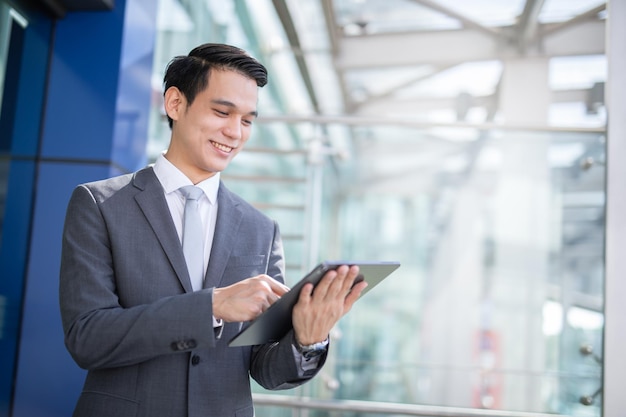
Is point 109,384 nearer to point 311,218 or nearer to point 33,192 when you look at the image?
point 33,192

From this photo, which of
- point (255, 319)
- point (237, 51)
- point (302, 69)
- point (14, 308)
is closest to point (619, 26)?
point (237, 51)

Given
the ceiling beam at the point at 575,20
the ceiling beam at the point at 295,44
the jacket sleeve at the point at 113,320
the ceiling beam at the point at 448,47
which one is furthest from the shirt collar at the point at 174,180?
the ceiling beam at the point at 448,47

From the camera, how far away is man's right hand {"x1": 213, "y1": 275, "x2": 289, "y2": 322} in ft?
4.85

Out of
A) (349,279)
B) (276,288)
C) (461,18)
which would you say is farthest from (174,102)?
(461,18)

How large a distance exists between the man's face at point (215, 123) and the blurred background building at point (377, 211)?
1.36 m

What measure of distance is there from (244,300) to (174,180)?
Answer: 1.61 ft

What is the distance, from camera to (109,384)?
164 centimetres

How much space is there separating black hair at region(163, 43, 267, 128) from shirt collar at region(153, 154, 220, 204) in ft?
0.60

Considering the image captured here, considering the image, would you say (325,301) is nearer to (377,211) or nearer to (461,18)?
(377,211)

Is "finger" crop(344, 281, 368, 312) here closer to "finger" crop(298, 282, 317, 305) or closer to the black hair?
"finger" crop(298, 282, 317, 305)

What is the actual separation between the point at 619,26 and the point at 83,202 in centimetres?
295

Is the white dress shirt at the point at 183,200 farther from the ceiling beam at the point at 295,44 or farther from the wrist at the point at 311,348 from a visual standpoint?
the ceiling beam at the point at 295,44

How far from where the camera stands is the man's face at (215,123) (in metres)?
1.80

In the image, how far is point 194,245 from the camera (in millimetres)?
1751
